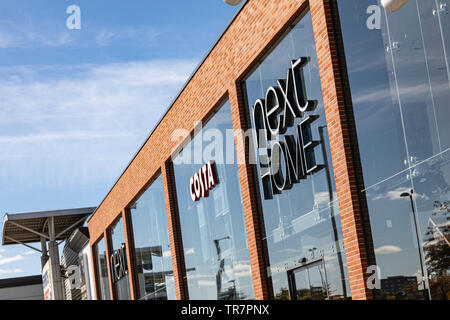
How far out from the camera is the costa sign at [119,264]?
94.1 ft

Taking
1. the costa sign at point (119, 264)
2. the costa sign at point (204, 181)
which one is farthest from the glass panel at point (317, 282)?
the costa sign at point (119, 264)

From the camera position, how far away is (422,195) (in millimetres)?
10445

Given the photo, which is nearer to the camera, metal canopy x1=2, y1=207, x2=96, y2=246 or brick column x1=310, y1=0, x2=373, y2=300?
brick column x1=310, y1=0, x2=373, y2=300

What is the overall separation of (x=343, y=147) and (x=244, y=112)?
15.2 ft

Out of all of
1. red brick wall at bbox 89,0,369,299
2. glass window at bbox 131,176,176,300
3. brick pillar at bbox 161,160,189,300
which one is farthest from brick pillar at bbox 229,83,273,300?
glass window at bbox 131,176,176,300

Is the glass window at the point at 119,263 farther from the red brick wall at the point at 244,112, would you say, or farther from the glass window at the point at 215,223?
the glass window at the point at 215,223

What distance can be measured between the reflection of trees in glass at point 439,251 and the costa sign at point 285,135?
3.16m

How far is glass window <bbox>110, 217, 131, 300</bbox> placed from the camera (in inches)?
1129

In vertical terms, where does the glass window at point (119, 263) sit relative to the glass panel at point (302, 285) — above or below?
above

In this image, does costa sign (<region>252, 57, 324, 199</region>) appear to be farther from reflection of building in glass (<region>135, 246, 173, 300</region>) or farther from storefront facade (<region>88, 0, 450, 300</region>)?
reflection of building in glass (<region>135, 246, 173, 300</region>)

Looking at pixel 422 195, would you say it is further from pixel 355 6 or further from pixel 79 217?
pixel 79 217

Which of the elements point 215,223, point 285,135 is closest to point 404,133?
point 285,135

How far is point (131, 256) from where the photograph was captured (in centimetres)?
2738
